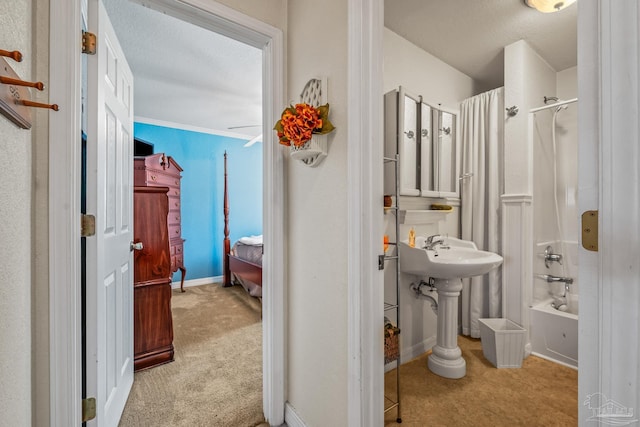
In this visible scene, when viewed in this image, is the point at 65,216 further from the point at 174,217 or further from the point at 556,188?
the point at 556,188

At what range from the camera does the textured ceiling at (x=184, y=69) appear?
2.15 m

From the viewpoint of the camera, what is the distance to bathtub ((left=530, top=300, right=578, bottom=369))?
214cm

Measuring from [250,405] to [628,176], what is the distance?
1.98m

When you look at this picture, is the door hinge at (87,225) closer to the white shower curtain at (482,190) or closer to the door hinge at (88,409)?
the door hinge at (88,409)

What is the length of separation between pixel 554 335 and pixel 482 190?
128 centimetres

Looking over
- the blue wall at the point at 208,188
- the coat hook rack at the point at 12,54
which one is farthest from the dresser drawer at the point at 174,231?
the coat hook rack at the point at 12,54

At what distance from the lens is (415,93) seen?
2.26m

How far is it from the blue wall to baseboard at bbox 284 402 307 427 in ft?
11.5

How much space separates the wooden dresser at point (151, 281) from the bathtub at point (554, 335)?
2970 mm

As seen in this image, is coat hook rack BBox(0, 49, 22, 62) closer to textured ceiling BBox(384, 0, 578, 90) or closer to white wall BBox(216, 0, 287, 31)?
white wall BBox(216, 0, 287, 31)

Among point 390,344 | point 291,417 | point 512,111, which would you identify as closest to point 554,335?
point 390,344

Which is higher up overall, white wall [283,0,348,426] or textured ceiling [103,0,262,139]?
textured ceiling [103,0,262,139]

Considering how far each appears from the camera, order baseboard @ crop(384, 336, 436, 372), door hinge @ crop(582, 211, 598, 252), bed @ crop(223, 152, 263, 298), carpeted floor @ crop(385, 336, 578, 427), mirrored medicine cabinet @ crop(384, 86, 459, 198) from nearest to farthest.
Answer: door hinge @ crop(582, 211, 598, 252), carpeted floor @ crop(385, 336, 578, 427), mirrored medicine cabinet @ crop(384, 86, 459, 198), baseboard @ crop(384, 336, 436, 372), bed @ crop(223, 152, 263, 298)

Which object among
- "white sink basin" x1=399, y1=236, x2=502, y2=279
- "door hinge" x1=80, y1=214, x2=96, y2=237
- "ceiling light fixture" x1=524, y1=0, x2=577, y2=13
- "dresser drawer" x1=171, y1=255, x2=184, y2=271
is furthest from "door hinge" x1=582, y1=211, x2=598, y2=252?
"dresser drawer" x1=171, y1=255, x2=184, y2=271
